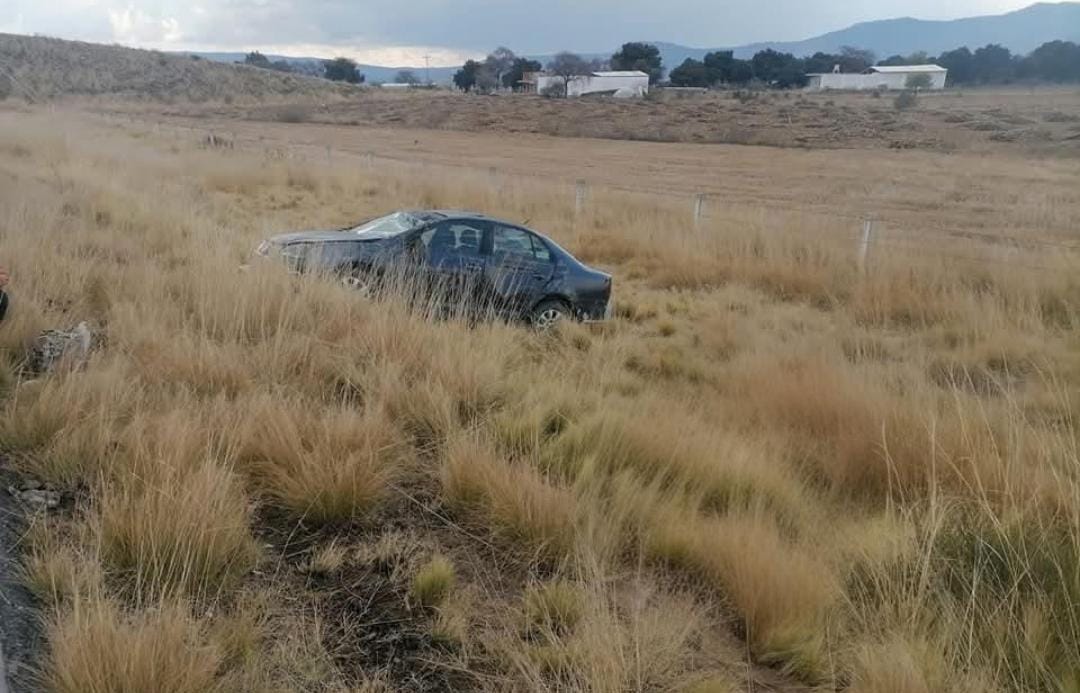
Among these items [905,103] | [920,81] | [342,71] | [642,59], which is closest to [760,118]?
[905,103]

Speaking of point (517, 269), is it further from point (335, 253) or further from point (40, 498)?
point (40, 498)

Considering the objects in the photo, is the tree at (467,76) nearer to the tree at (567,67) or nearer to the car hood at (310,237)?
the tree at (567,67)

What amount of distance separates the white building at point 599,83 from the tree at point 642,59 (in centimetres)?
1455

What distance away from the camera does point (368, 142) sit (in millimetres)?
53250

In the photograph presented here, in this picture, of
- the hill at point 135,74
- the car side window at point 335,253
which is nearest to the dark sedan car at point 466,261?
the car side window at point 335,253

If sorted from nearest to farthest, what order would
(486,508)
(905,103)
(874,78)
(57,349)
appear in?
(486,508)
(57,349)
(905,103)
(874,78)

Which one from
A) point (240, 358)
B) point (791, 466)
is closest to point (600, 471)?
point (791, 466)

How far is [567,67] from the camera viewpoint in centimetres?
11912

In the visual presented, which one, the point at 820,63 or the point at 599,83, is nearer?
the point at 599,83

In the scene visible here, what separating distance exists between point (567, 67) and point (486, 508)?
401 feet

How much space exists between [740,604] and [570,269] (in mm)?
7887

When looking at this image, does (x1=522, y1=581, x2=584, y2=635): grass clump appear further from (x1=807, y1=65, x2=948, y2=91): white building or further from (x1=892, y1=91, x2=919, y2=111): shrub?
(x1=807, y1=65, x2=948, y2=91): white building

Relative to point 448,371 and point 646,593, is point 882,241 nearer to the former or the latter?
point 448,371

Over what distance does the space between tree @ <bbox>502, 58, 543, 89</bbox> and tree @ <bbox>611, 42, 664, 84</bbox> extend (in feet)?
44.6
